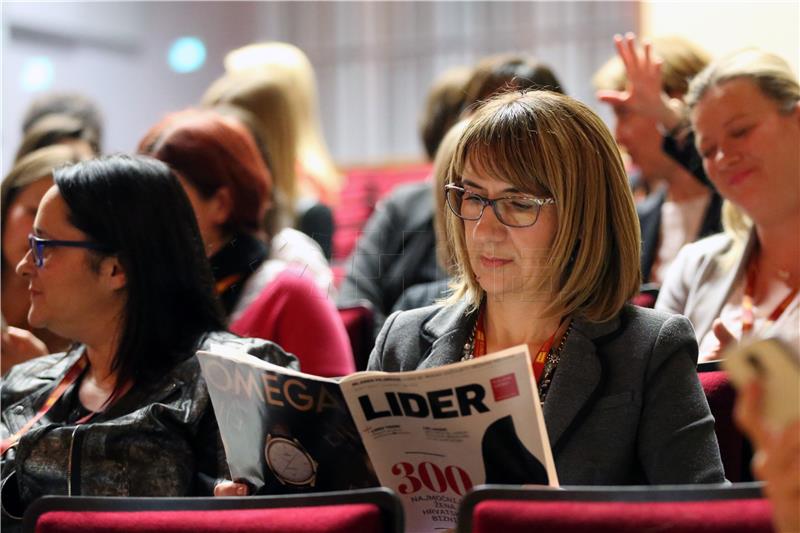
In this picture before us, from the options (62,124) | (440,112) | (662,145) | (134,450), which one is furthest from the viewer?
(62,124)

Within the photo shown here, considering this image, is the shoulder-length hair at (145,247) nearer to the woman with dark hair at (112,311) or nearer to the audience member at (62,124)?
the woman with dark hair at (112,311)

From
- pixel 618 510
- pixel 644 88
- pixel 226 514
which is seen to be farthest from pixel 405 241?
pixel 618 510

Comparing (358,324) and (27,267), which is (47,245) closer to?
(27,267)

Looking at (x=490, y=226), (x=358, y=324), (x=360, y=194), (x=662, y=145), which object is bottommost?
(x=360, y=194)

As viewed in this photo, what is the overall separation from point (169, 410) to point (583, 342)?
73 centimetres

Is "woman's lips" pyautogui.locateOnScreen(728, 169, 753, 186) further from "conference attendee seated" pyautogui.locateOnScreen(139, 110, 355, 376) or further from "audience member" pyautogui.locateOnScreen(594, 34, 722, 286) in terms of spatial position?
"conference attendee seated" pyautogui.locateOnScreen(139, 110, 355, 376)

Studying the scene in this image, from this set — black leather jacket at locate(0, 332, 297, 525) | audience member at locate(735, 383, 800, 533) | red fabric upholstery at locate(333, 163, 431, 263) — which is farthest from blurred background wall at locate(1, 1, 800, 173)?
audience member at locate(735, 383, 800, 533)

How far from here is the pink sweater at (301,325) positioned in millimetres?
2385

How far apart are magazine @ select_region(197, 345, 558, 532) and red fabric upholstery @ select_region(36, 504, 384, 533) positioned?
22cm

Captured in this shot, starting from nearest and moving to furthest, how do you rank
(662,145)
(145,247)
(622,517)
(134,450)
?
(622,517)
(134,450)
(145,247)
(662,145)

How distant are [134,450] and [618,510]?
971 mm

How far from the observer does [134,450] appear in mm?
1833

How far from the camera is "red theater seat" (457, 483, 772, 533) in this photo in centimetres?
113

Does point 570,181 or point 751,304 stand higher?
point 570,181
